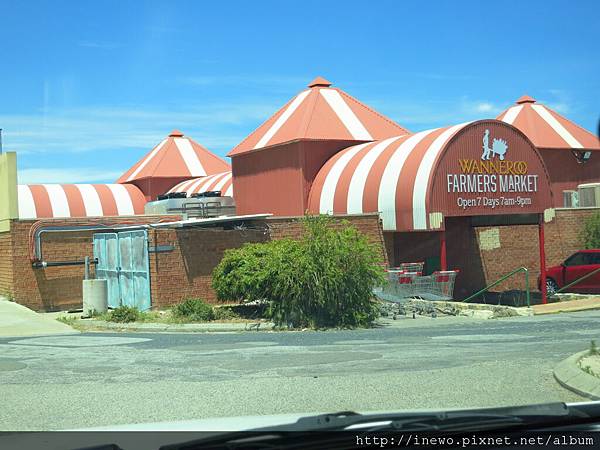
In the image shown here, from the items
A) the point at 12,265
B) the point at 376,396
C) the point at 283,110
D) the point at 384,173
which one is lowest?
the point at 376,396

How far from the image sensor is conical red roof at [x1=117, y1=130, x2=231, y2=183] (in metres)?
45.5

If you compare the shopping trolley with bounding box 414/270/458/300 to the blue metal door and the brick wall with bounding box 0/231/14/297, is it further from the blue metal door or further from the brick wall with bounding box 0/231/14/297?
the brick wall with bounding box 0/231/14/297

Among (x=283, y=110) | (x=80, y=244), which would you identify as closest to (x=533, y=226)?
(x=283, y=110)

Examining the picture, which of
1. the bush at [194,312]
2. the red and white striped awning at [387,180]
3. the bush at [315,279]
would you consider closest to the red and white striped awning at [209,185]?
the red and white striped awning at [387,180]

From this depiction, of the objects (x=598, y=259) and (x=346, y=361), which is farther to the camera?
(x=598, y=259)

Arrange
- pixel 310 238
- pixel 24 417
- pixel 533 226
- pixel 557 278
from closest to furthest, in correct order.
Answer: pixel 24 417 → pixel 310 238 → pixel 557 278 → pixel 533 226

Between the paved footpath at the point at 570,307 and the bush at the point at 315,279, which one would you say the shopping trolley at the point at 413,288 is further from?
the paved footpath at the point at 570,307

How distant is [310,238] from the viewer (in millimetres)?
19953

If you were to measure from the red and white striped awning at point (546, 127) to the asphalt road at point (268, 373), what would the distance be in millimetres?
24463

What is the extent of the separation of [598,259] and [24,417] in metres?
24.6

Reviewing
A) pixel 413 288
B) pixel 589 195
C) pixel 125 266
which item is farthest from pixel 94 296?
pixel 589 195

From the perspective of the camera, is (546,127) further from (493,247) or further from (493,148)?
(493,148)

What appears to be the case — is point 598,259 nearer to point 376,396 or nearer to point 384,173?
point 384,173

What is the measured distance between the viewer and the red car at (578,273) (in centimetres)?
2847
